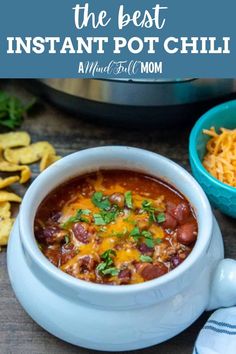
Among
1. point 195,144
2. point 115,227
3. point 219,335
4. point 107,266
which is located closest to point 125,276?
point 107,266

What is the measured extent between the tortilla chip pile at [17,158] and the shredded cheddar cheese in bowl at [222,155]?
1.44 feet

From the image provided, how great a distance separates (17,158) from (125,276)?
676mm

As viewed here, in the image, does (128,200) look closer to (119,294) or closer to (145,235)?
(145,235)

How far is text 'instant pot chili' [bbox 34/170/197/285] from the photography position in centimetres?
164

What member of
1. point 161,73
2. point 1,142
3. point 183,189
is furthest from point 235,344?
point 1,142

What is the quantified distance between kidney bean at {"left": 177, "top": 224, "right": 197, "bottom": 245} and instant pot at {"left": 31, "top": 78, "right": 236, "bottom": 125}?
19.3 inches

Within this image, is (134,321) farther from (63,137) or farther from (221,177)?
(63,137)

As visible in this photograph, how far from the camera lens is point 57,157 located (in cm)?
215

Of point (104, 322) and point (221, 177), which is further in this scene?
point (221, 177)

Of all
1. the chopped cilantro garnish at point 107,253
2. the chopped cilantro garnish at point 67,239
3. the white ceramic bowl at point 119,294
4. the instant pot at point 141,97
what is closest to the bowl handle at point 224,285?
the white ceramic bowl at point 119,294

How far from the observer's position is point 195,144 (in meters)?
1.99

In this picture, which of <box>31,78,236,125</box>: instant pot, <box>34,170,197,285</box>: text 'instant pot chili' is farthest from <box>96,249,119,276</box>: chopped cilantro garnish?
<box>31,78,236,125</box>: instant pot

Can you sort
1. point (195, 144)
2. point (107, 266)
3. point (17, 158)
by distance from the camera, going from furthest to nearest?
1. point (17, 158)
2. point (195, 144)
3. point (107, 266)

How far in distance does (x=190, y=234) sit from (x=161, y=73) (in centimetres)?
54
